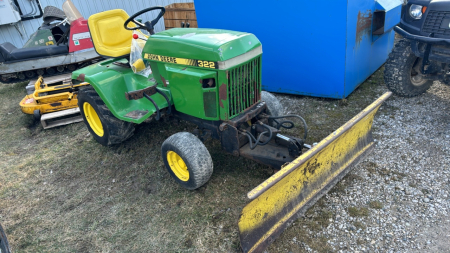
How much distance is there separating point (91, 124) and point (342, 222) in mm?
3205

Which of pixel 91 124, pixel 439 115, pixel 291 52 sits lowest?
pixel 439 115

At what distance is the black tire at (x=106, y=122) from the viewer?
3.68m

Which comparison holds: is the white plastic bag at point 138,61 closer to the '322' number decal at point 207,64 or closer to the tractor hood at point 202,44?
the tractor hood at point 202,44

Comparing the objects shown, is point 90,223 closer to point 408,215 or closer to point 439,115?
point 408,215

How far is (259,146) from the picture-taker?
3135 millimetres

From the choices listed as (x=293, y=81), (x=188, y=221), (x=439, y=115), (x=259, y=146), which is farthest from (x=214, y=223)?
(x=439, y=115)

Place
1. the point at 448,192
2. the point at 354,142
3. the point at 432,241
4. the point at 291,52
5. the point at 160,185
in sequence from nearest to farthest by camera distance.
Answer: the point at 432,241 < the point at 448,192 < the point at 354,142 < the point at 160,185 < the point at 291,52

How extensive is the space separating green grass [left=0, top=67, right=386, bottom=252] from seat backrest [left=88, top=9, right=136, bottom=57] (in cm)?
116

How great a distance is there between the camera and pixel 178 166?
129 inches

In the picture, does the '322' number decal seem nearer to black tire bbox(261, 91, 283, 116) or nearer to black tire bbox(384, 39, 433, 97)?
black tire bbox(261, 91, 283, 116)

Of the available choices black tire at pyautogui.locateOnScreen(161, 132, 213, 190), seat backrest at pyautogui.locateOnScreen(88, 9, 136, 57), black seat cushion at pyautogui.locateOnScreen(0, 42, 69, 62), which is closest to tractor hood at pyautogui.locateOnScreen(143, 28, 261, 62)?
seat backrest at pyautogui.locateOnScreen(88, 9, 136, 57)

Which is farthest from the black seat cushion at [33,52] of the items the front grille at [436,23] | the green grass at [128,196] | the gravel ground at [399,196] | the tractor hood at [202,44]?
the front grille at [436,23]

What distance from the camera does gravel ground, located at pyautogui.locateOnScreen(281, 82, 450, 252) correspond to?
2.50 meters

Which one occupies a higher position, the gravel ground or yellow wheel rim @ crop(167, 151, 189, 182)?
yellow wheel rim @ crop(167, 151, 189, 182)
